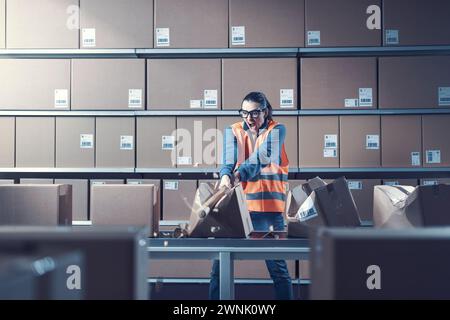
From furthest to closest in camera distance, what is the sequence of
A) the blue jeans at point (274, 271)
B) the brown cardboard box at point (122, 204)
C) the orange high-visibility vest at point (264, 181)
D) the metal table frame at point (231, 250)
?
1. the orange high-visibility vest at point (264, 181)
2. the blue jeans at point (274, 271)
3. the brown cardboard box at point (122, 204)
4. the metal table frame at point (231, 250)

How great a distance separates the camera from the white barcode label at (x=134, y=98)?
137 inches

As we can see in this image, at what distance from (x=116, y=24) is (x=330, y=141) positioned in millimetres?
1554

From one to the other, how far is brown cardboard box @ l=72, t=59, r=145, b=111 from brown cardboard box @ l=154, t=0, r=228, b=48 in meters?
0.24

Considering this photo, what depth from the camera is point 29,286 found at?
1.94ft

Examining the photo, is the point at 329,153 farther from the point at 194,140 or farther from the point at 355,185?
the point at 194,140

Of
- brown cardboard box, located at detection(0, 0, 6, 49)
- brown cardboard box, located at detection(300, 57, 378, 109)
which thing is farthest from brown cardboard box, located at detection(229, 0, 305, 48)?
brown cardboard box, located at detection(0, 0, 6, 49)

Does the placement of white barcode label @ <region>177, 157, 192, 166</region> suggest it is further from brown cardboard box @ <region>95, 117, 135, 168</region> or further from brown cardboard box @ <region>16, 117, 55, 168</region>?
brown cardboard box @ <region>16, 117, 55, 168</region>

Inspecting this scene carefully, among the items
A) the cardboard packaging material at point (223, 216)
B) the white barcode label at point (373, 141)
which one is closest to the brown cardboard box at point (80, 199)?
the cardboard packaging material at point (223, 216)

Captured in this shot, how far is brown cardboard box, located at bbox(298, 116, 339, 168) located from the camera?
3387mm

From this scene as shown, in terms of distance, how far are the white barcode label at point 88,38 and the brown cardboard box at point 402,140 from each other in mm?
1920

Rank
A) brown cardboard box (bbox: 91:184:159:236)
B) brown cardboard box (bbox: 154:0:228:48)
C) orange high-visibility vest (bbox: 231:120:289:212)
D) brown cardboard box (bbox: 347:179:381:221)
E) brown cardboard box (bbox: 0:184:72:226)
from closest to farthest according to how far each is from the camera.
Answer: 1. brown cardboard box (bbox: 0:184:72:226)
2. brown cardboard box (bbox: 91:184:159:236)
3. orange high-visibility vest (bbox: 231:120:289:212)
4. brown cardboard box (bbox: 347:179:381:221)
5. brown cardboard box (bbox: 154:0:228:48)

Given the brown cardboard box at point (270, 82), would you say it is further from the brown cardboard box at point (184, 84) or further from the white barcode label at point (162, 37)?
the white barcode label at point (162, 37)

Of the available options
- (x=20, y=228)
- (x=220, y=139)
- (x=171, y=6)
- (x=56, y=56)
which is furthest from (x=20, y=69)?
(x=20, y=228)

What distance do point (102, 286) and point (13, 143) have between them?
3.10m
